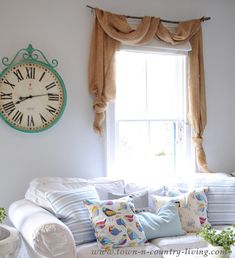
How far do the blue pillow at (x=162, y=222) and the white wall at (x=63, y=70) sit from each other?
788 mm

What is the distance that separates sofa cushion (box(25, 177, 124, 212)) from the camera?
2.65 meters

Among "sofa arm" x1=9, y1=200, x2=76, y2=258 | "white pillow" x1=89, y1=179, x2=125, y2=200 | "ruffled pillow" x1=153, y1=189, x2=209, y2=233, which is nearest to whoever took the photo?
"sofa arm" x1=9, y1=200, x2=76, y2=258

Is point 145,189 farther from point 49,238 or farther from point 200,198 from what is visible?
point 49,238

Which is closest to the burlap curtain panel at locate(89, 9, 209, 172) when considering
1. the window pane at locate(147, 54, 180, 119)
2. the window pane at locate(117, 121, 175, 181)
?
the window pane at locate(147, 54, 180, 119)

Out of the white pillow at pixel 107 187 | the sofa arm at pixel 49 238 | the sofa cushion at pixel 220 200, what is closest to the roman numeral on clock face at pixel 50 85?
the white pillow at pixel 107 187

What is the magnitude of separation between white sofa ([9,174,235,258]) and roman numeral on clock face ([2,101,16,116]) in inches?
24.4

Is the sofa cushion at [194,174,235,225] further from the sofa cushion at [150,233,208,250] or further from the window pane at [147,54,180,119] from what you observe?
the window pane at [147,54,180,119]

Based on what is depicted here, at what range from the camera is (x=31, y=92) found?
117 inches

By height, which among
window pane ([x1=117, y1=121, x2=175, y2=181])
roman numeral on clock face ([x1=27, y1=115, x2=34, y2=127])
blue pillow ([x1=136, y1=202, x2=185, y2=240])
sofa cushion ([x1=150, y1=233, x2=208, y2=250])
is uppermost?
roman numeral on clock face ([x1=27, y1=115, x2=34, y2=127])

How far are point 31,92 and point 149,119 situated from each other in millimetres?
1202

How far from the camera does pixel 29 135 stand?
3.00 m

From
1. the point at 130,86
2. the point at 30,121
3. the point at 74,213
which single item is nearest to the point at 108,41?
the point at 130,86

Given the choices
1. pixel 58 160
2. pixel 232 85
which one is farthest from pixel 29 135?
pixel 232 85

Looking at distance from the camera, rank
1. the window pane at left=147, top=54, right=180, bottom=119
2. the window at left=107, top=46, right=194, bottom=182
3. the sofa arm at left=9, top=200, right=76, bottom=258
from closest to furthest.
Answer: the sofa arm at left=9, top=200, right=76, bottom=258 → the window at left=107, top=46, right=194, bottom=182 → the window pane at left=147, top=54, right=180, bottom=119
